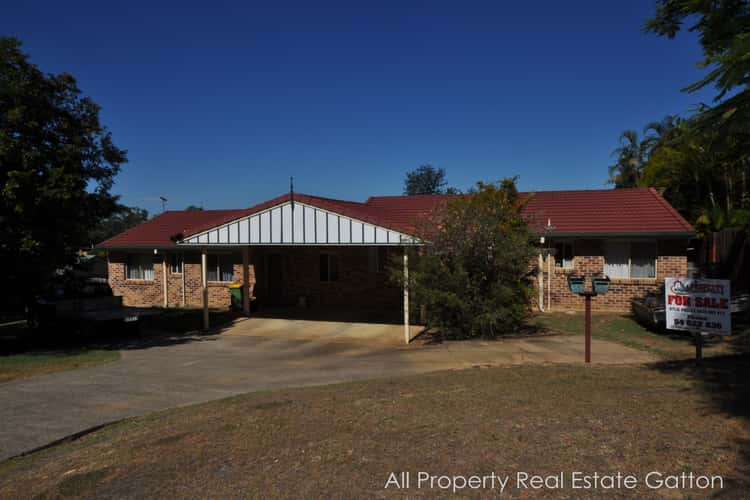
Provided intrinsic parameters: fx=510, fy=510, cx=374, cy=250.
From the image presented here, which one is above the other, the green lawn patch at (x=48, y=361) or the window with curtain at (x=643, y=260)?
the window with curtain at (x=643, y=260)

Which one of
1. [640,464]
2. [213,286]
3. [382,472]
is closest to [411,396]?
[382,472]

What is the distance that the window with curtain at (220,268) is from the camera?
67.7 ft

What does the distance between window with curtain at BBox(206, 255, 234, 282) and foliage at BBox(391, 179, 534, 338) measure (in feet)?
33.3

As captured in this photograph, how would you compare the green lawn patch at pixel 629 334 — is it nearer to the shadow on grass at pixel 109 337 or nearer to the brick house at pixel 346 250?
the brick house at pixel 346 250

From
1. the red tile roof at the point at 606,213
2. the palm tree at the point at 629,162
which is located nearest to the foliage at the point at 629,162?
the palm tree at the point at 629,162

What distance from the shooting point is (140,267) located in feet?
73.7

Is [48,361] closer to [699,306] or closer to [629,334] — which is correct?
[699,306]

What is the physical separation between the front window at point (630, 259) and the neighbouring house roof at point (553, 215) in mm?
607

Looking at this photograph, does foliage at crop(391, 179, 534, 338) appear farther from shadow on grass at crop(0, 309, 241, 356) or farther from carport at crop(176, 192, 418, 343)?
shadow on grass at crop(0, 309, 241, 356)

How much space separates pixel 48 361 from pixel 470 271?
9.84 meters

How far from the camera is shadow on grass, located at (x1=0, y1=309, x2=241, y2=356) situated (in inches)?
527

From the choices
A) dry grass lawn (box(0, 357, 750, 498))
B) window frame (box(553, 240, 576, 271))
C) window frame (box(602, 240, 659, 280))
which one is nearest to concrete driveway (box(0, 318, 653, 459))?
dry grass lawn (box(0, 357, 750, 498))

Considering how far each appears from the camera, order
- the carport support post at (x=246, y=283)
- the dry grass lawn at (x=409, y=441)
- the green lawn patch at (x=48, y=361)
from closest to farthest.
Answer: the dry grass lawn at (x=409, y=441), the green lawn patch at (x=48, y=361), the carport support post at (x=246, y=283)

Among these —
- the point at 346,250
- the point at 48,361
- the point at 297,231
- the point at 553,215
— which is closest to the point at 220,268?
the point at 346,250
